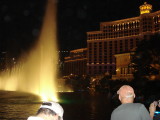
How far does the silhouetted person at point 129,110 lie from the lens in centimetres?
423

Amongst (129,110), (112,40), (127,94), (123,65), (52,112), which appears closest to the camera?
(52,112)

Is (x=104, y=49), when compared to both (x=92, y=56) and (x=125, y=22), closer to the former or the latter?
(x=92, y=56)

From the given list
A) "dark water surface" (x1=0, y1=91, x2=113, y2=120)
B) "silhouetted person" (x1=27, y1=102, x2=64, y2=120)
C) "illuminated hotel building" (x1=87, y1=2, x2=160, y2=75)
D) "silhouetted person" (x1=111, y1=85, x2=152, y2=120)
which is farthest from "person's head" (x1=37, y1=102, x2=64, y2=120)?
"illuminated hotel building" (x1=87, y1=2, x2=160, y2=75)

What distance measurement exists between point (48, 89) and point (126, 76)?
164ft

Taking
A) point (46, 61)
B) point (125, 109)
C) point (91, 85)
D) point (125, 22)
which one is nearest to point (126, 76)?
point (91, 85)

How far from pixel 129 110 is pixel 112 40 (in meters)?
153

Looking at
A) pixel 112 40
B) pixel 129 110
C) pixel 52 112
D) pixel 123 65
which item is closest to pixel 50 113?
pixel 52 112

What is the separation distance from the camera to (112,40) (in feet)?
510

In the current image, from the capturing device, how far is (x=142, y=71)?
39.2m

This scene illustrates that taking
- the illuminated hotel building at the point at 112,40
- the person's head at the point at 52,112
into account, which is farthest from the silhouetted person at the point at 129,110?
the illuminated hotel building at the point at 112,40

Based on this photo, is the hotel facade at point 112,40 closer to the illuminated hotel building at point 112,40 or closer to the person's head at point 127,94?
the illuminated hotel building at point 112,40

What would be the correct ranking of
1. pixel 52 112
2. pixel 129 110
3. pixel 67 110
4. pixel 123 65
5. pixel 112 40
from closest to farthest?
pixel 52 112, pixel 129 110, pixel 67 110, pixel 123 65, pixel 112 40

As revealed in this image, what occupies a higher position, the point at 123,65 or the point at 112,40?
the point at 112,40

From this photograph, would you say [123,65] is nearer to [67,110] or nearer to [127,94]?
[67,110]
